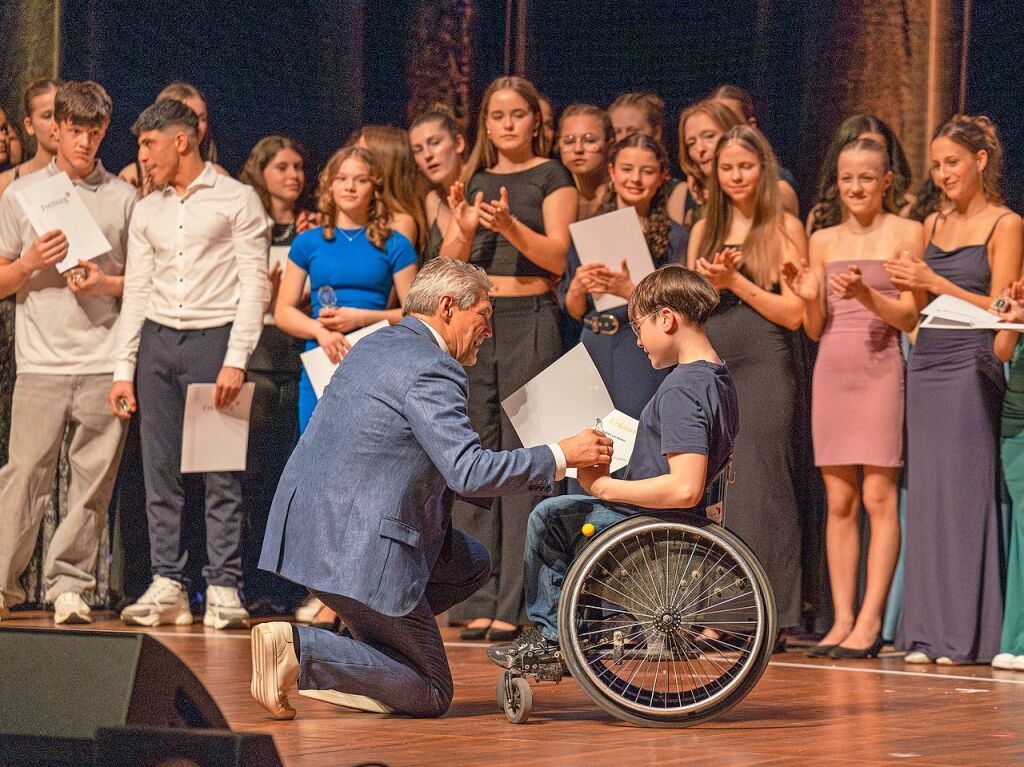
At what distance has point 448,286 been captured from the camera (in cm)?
368

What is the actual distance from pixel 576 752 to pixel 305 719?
2.49 ft

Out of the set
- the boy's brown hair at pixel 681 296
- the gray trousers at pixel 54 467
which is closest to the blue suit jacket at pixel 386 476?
the boy's brown hair at pixel 681 296

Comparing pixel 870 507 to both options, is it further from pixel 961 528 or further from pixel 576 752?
pixel 576 752

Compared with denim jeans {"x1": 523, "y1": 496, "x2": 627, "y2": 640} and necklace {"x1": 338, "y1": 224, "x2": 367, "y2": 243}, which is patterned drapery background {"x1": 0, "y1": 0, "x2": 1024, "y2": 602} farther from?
denim jeans {"x1": 523, "y1": 496, "x2": 627, "y2": 640}

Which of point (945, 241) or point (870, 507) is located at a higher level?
point (945, 241)

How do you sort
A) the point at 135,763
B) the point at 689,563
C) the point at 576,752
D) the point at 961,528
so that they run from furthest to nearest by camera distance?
the point at 961,528, the point at 689,563, the point at 576,752, the point at 135,763

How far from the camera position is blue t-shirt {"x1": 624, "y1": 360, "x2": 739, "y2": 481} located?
3.59 metres

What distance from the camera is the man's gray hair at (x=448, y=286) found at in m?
3.68

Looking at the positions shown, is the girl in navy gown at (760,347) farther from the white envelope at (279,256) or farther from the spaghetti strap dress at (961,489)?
the white envelope at (279,256)

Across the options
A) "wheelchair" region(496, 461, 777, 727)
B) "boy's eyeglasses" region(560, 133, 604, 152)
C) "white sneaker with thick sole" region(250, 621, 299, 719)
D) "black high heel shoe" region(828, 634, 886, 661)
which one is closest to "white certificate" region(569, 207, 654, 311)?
"boy's eyeglasses" region(560, 133, 604, 152)

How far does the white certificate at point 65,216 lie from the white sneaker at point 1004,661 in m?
3.60

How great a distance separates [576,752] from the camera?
3.22 meters

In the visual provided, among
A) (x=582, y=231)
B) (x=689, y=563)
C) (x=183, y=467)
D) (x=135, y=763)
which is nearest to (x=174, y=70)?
(x=183, y=467)

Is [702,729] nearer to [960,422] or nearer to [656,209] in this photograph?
[960,422]
